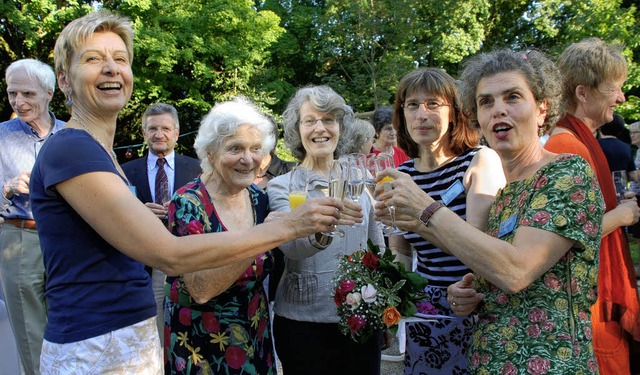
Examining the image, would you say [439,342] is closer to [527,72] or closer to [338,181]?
[338,181]

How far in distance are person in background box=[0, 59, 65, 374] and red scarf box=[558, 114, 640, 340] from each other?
3932 millimetres

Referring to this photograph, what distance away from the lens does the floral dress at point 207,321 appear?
2559mm

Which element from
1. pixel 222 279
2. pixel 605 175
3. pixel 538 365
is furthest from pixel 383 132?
pixel 538 365

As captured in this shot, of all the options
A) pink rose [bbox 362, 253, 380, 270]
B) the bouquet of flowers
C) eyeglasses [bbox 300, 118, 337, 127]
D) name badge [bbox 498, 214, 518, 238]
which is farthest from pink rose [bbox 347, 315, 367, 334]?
eyeglasses [bbox 300, 118, 337, 127]

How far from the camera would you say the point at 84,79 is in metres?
2.02

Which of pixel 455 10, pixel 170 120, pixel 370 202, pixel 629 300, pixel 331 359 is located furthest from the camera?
pixel 455 10

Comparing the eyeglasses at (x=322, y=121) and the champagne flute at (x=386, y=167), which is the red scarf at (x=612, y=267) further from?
the eyeglasses at (x=322, y=121)

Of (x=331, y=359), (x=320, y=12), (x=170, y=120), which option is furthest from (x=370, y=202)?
(x=320, y=12)

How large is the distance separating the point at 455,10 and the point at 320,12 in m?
6.57

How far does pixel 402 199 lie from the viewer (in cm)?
223

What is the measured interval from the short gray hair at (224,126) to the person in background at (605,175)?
1.59m

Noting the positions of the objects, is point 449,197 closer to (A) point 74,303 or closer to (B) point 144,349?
(B) point 144,349

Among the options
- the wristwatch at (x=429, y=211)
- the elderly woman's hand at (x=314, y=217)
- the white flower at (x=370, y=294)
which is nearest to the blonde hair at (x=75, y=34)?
the elderly woman's hand at (x=314, y=217)

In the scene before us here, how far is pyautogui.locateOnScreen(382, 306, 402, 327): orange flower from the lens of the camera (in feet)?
7.89
